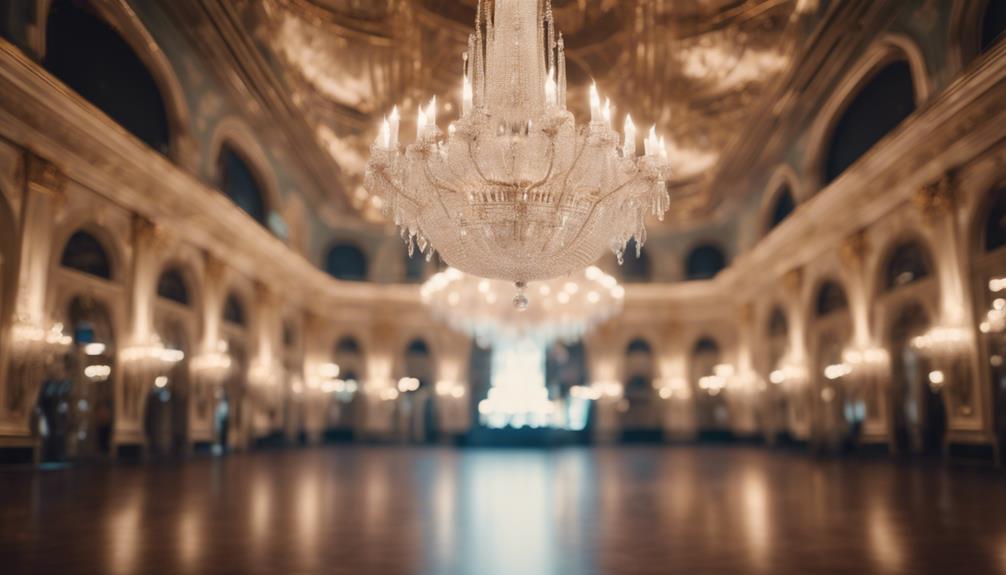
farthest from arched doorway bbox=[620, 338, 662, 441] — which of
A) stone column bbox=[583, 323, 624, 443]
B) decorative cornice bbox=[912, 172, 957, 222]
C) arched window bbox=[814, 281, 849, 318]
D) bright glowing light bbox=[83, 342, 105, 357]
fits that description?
bright glowing light bbox=[83, 342, 105, 357]

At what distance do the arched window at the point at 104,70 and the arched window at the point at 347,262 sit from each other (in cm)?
1120

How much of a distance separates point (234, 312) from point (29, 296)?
7.19 meters

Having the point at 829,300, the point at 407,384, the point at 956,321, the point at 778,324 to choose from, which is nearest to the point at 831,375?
the point at 829,300

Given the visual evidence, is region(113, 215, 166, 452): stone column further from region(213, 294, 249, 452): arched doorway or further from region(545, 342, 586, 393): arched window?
Answer: region(545, 342, 586, 393): arched window

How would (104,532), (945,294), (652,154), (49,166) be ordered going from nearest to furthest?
(104,532)
(652,154)
(49,166)
(945,294)

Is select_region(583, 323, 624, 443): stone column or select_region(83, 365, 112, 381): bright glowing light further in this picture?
select_region(583, 323, 624, 443): stone column

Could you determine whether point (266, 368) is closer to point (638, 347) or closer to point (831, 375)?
point (638, 347)

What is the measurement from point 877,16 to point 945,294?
415 centimetres

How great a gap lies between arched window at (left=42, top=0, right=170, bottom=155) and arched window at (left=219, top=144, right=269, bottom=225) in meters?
2.55

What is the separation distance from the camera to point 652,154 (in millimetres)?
7230

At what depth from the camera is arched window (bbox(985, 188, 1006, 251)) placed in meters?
9.27

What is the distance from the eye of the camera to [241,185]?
15875 millimetres

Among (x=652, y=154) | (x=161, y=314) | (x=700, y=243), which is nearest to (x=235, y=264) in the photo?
(x=161, y=314)

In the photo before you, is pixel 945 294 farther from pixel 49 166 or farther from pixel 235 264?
pixel 235 264
